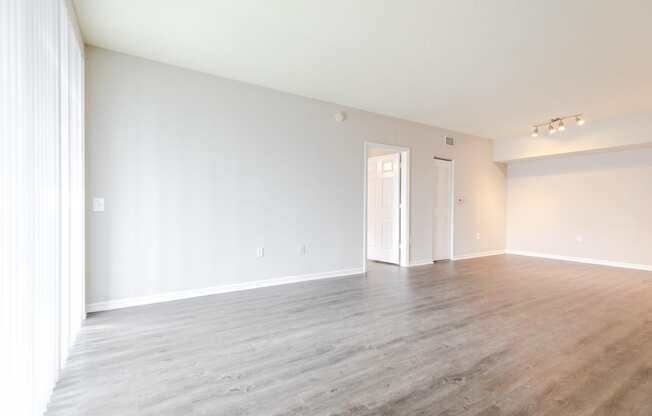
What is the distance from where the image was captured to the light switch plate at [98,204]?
3.32 meters

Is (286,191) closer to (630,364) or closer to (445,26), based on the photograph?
(445,26)

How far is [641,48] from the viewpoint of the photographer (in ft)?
10.5

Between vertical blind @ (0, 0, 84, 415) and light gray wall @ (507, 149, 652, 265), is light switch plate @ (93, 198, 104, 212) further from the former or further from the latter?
light gray wall @ (507, 149, 652, 265)

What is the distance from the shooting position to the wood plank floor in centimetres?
184

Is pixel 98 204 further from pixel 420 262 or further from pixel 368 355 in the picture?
pixel 420 262

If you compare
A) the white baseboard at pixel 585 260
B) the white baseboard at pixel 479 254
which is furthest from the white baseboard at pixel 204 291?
the white baseboard at pixel 585 260

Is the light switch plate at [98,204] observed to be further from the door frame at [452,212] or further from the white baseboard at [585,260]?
the white baseboard at [585,260]

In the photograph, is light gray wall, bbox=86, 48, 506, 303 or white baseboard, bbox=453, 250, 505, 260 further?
white baseboard, bbox=453, 250, 505, 260

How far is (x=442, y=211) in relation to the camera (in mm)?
6789

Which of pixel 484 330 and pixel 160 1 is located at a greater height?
Answer: pixel 160 1

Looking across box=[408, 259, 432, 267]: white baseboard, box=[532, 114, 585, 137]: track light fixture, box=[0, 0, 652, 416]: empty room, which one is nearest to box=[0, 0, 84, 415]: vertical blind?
box=[0, 0, 652, 416]: empty room

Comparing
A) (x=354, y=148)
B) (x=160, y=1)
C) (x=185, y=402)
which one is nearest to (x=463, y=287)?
(x=354, y=148)

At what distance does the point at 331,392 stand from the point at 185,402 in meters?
0.83

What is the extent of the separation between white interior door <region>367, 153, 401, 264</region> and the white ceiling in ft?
5.58
